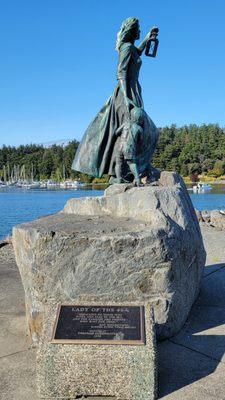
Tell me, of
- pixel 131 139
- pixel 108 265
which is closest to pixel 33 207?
pixel 131 139

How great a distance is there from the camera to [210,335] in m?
4.18

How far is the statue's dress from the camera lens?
635 centimetres

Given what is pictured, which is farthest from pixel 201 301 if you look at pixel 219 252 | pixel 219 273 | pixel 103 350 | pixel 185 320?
pixel 219 252

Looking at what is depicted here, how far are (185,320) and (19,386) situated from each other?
1.97 meters

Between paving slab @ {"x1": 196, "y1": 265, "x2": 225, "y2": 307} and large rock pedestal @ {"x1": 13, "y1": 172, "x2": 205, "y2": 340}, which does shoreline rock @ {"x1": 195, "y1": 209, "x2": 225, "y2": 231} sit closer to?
paving slab @ {"x1": 196, "y1": 265, "x2": 225, "y2": 307}

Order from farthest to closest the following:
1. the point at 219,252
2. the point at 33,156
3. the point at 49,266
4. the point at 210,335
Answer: the point at 33,156, the point at 219,252, the point at 210,335, the point at 49,266

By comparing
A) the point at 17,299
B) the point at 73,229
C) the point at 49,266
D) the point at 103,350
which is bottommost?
the point at 17,299

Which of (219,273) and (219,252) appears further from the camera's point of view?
(219,252)

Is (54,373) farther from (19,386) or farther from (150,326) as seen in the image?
(150,326)

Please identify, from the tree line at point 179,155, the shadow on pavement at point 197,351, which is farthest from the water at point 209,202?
the tree line at point 179,155

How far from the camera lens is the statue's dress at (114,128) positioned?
635 centimetres

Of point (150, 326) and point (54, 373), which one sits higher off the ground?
point (150, 326)

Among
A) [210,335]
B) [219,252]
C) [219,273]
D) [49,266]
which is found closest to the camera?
[49,266]

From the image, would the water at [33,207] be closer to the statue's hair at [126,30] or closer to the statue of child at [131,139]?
the statue of child at [131,139]
